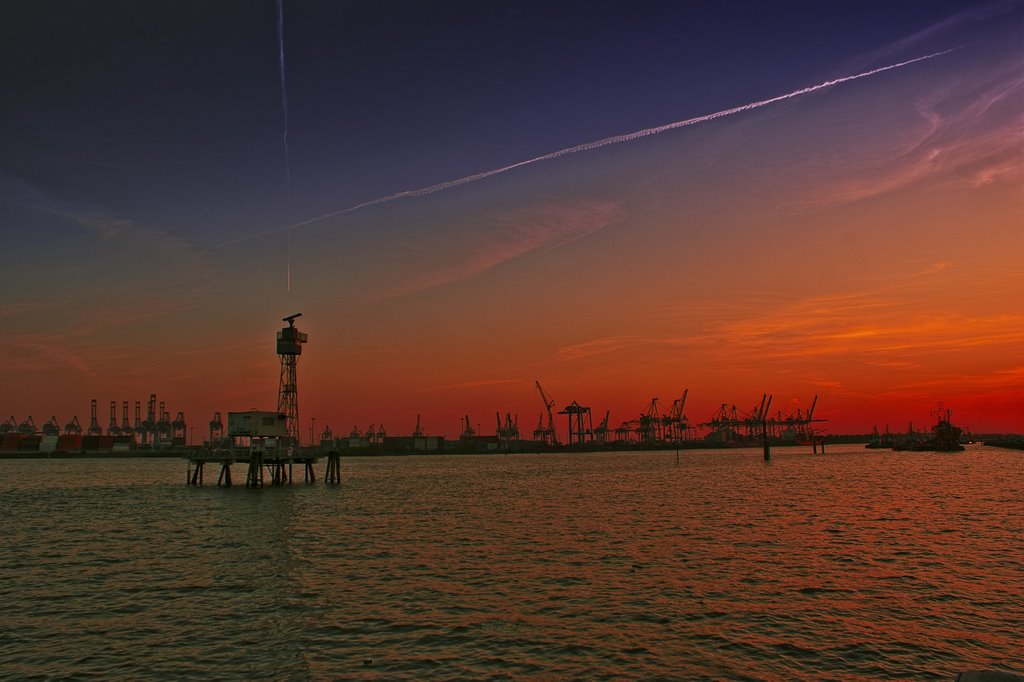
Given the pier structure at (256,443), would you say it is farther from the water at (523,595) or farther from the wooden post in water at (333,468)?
the water at (523,595)

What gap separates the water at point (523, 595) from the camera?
17.2m

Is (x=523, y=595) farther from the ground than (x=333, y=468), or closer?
farther from the ground

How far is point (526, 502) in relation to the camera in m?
62.5

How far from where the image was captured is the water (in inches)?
678

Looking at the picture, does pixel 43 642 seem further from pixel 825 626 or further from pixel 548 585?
pixel 825 626

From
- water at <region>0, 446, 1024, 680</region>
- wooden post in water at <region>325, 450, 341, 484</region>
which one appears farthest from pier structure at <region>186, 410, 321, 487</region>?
water at <region>0, 446, 1024, 680</region>

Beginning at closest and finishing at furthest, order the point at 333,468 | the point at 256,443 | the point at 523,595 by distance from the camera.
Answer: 1. the point at 523,595
2. the point at 256,443
3. the point at 333,468

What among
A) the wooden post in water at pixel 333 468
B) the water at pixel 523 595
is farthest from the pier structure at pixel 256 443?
the water at pixel 523 595

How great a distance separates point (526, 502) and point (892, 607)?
42.4 meters

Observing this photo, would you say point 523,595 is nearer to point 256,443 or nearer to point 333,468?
Answer: point 256,443

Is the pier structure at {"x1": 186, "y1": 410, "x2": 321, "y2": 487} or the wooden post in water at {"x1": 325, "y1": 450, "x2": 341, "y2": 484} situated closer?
the pier structure at {"x1": 186, "y1": 410, "x2": 321, "y2": 487}

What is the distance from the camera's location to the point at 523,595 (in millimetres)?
23891

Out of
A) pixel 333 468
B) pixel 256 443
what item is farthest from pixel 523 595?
pixel 333 468

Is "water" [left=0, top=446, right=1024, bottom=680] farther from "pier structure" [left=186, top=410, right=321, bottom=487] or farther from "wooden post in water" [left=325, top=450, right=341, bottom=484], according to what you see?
"wooden post in water" [left=325, top=450, right=341, bottom=484]
